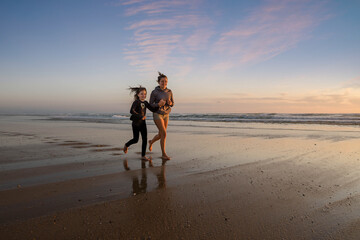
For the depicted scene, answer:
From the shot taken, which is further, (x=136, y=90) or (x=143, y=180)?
(x=136, y=90)

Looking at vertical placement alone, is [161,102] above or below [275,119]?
above

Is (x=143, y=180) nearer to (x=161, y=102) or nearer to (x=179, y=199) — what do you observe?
(x=179, y=199)

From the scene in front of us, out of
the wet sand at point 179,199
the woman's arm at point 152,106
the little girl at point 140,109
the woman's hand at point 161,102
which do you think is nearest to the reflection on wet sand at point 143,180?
the wet sand at point 179,199

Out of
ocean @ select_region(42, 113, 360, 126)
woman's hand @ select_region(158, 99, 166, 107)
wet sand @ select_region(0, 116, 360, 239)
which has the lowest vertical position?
wet sand @ select_region(0, 116, 360, 239)

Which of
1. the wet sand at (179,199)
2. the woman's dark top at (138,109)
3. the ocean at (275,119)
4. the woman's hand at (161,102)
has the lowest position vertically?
the wet sand at (179,199)

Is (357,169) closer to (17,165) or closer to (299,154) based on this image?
(299,154)

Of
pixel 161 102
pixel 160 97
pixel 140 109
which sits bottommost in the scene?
pixel 140 109

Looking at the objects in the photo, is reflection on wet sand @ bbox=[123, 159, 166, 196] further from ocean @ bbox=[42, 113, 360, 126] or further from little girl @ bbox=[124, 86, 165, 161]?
ocean @ bbox=[42, 113, 360, 126]

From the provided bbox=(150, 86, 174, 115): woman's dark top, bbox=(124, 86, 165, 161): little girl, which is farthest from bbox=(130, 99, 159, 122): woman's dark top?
bbox=(150, 86, 174, 115): woman's dark top

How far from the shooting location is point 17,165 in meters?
5.22

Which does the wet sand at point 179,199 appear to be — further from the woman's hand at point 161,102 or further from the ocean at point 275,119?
the ocean at point 275,119

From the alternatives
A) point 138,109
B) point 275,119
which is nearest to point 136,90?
point 138,109

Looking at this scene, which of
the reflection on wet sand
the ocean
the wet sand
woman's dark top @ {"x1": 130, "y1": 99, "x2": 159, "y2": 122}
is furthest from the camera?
the ocean

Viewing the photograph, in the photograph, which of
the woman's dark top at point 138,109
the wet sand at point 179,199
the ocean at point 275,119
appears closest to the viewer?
the wet sand at point 179,199
